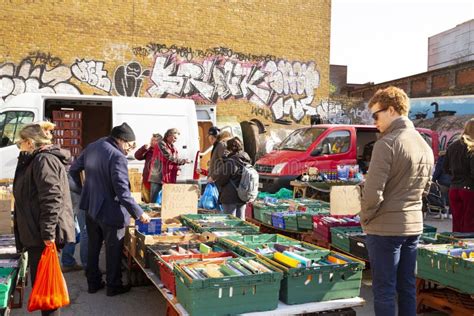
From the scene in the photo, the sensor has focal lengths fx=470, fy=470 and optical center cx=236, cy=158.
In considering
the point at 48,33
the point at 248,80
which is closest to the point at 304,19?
the point at 248,80

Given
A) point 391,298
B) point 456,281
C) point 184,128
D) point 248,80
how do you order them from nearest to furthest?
point 391,298, point 456,281, point 184,128, point 248,80

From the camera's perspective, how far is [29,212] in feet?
12.8

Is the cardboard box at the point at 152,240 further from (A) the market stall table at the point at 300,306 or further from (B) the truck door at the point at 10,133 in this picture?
(B) the truck door at the point at 10,133

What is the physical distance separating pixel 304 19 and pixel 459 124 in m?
8.20

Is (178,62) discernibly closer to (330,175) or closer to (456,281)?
(330,175)

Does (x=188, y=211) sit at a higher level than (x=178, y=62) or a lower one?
lower

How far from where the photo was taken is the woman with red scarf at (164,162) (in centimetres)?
777

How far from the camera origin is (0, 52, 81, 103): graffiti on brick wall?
53.4ft

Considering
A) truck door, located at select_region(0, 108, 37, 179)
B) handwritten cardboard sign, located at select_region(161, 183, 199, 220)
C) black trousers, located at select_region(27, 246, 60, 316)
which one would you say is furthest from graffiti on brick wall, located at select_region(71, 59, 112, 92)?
black trousers, located at select_region(27, 246, 60, 316)

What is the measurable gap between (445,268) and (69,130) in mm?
9531

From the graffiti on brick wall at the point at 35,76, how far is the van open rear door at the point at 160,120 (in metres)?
7.61

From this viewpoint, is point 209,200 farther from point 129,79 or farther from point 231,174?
point 129,79

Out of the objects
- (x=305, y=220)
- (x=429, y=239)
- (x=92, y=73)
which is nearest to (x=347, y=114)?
(x=92, y=73)

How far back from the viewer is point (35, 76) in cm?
1655
